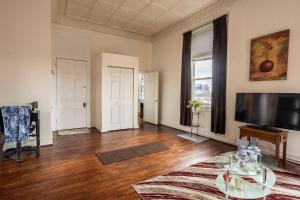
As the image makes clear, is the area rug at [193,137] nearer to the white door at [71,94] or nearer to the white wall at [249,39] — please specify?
the white wall at [249,39]

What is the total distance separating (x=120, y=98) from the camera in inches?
223

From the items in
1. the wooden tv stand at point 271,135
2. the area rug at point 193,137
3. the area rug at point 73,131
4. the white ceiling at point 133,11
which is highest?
the white ceiling at point 133,11

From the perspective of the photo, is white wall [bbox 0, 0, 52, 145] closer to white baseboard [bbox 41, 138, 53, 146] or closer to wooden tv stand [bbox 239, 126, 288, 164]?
white baseboard [bbox 41, 138, 53, 146]

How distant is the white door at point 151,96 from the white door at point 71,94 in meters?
2.42

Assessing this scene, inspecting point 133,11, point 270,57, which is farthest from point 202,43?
point 133,11

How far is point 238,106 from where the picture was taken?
3.84 metres

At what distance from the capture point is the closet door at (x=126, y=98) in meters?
5.69

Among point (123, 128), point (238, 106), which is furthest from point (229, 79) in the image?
point (123, 128)

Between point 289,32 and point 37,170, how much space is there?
16.4 feet

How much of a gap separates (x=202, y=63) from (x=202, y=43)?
1.86ft

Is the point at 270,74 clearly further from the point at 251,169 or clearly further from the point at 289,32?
the point at 251,169

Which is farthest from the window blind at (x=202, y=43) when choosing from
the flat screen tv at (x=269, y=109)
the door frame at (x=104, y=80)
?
the door frame at (x=104, y=80)

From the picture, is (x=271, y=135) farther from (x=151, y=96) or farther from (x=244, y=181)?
(x=151, y=96)

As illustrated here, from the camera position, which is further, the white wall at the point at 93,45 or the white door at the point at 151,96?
the white door at the point at 151,96
